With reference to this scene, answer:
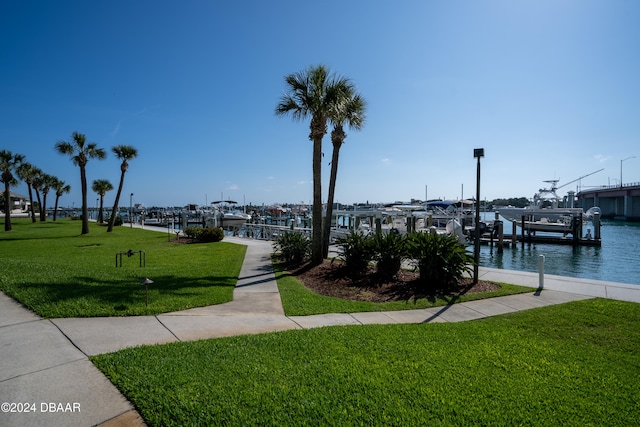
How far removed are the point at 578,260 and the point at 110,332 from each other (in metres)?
Result: 30.5

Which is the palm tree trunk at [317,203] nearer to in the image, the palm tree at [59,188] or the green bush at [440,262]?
the green bush at [440,262]

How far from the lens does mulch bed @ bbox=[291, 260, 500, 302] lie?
903cm

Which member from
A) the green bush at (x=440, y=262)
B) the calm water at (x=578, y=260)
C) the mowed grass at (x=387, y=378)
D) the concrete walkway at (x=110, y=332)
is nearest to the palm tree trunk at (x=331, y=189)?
the concrete walkway at (x=110, y=332)

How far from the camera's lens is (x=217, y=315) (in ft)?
22.6

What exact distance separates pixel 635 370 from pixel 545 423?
2426 millimetres

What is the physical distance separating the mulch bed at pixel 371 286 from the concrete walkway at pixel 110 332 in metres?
1.04

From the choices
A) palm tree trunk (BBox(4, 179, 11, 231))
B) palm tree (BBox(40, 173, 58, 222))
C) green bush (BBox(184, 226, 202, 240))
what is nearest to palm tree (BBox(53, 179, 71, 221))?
palm tree (BBox(40, 173, 58, 222))

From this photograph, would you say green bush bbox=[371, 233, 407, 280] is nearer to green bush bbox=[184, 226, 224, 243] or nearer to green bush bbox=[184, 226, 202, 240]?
green bush bbox=[184, 226, 224, 243]

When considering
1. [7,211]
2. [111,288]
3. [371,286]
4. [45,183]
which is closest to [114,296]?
[111,288]

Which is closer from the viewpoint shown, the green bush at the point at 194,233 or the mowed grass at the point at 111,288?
the mowed grass at the point at 111,288

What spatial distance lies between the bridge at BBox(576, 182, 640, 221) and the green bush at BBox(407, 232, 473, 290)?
10862 centimetres

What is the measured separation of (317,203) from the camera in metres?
13.1

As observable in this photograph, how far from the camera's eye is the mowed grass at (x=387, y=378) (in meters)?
3.49

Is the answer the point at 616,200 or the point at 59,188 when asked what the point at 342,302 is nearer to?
the point at 59,188
